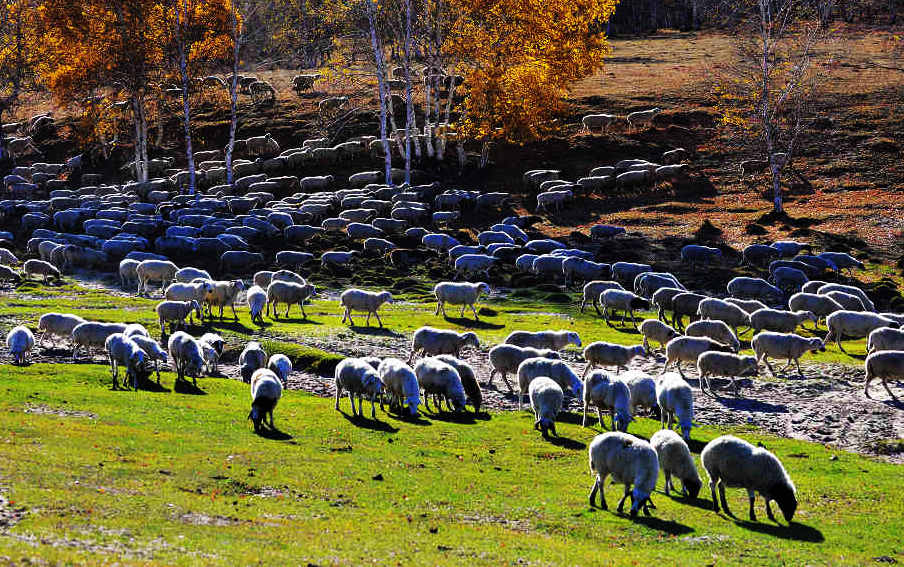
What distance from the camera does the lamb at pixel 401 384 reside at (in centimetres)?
1958

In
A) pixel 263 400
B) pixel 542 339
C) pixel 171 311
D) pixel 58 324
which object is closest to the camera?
pixel 263 400

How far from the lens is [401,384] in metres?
19.8

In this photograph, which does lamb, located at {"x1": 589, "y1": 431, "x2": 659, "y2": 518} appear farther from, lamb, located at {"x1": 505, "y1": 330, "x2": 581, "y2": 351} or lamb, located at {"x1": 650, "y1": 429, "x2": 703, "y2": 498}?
lamb, located at {"x1": 505, "y1": 330, "x2": 581, "y2": 351}

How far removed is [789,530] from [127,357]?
15.3 m

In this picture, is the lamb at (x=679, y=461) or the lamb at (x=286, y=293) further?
the lamb at (x=286, y=293)

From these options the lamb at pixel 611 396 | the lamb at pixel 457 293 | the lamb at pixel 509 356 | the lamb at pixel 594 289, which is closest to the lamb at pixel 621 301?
the lamb at pixel 594 289

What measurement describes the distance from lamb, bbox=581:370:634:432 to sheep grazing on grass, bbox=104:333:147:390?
10557mm

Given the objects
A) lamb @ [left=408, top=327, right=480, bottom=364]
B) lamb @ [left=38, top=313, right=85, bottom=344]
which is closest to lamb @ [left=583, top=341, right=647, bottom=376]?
lamb @ [left=408, top=327, right=480, bottom=364]

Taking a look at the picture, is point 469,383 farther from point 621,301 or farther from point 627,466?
point 621,301

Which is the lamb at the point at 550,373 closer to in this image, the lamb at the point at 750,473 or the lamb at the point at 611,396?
the lamb at the point at 611,396

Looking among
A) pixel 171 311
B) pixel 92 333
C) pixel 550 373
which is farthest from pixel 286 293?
pixel 550 373

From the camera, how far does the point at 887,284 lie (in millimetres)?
35969

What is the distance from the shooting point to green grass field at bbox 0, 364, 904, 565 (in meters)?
10.8

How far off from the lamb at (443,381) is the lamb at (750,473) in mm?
7238
